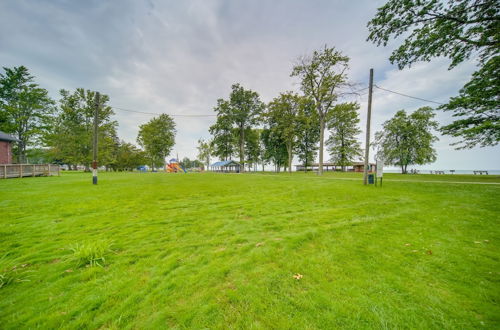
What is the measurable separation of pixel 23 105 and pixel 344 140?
60.8m

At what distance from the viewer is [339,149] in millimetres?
41906

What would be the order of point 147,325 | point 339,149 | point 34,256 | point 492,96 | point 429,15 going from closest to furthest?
1. point 147,325
2. point 34,256
3. point 429,15
4. point 492,96
5. point 339,149

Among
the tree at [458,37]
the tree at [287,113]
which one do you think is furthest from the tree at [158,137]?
the tree at [458,37]

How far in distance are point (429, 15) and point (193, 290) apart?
1644cm

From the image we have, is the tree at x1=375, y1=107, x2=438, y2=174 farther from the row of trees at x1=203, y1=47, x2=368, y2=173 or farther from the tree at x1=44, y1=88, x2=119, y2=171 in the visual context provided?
the tree at x1=44, y1=88, x2=119, y2=171

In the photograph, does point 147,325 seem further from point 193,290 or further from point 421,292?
point 421,292

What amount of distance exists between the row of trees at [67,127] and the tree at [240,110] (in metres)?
20.2

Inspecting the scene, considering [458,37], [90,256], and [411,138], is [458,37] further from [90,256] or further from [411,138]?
[411,138]

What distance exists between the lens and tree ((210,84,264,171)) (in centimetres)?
4197

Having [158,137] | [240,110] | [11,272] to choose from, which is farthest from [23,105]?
[11,272]

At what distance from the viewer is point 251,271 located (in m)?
2.62

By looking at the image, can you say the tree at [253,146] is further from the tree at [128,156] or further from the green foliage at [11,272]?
the green foliage at [11,272]

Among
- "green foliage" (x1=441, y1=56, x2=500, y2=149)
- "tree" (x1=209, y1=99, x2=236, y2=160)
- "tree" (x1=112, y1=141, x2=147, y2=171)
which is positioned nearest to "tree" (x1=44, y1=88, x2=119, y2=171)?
"tree" (x1=112, y1=141, x2=147, y2=171)

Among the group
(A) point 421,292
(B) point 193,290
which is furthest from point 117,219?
(A) point 421,292
